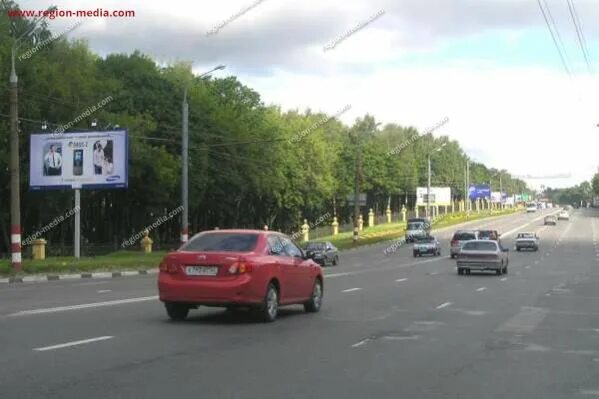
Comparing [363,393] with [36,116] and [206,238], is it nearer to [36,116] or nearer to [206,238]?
[206,238]

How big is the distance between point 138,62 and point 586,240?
161 ft

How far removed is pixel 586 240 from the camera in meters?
83.6

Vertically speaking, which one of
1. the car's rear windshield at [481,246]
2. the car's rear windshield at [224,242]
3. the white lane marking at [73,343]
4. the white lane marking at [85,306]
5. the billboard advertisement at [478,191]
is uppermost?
the billboard advertisement at [478,191]

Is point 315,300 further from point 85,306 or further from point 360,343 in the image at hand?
point 85,306

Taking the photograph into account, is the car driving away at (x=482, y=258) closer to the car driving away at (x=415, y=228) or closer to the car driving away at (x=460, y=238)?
the car driving away at (x=460, y=238)

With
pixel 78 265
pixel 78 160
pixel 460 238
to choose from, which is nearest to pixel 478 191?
pixel 460 238

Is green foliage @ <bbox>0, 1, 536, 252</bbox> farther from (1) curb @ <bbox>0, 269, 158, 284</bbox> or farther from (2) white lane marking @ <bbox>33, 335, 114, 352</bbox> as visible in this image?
(2) white lane marking @ <bbox>33, 335, 114, 352</bbox>

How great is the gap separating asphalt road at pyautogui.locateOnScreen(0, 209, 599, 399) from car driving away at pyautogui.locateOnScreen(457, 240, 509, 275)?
14.0 metres

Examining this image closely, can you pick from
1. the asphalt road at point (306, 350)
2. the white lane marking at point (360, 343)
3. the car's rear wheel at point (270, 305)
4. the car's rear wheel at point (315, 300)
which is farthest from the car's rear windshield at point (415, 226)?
the white lane marking at point (360, 343)

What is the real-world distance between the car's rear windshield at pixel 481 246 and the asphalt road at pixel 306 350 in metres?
14.6

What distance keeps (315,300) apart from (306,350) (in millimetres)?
5434

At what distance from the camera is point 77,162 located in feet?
130

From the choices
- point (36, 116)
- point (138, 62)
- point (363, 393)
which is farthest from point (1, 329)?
point (138, 62)

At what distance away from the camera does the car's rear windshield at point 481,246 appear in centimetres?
3547
